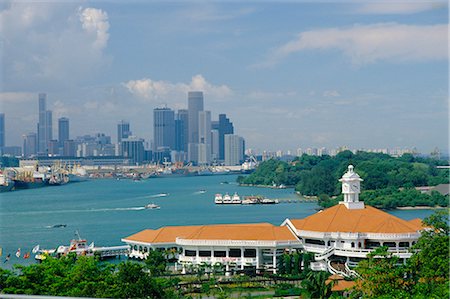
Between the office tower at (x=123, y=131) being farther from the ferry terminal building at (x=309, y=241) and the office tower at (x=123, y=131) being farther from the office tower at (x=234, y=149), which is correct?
the ferry terminal building at (x=309, y=241)

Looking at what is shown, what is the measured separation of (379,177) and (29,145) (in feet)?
50.3

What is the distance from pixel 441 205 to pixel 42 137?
17.8 metres

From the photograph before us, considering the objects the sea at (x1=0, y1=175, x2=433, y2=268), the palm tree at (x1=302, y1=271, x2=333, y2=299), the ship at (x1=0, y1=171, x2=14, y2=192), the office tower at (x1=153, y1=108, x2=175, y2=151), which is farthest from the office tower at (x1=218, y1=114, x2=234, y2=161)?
the palm tree at (x1=302, y1=271, x2=333, y2=299)

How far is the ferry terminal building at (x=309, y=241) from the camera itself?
628 cm

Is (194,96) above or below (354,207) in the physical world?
above

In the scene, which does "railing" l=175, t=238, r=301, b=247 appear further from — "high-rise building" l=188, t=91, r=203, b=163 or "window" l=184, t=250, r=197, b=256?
"high-rise building" l=188, t=91, r=203, b=163

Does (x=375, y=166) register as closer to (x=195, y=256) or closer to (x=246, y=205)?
(x=246, y=205)

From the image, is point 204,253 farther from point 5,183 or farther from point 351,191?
point 5,183

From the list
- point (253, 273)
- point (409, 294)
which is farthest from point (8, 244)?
point (409, 294)

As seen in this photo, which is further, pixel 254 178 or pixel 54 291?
pixel 254 178

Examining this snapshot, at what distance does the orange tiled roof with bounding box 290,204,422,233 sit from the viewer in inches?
251

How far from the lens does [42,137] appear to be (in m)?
28.5

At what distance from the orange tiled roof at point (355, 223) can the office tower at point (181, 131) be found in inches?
665

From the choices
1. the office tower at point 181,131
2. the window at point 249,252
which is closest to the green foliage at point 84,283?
the window at point 249,252
